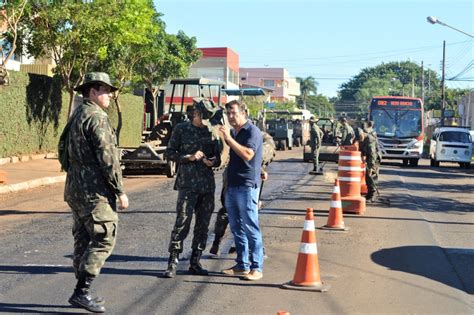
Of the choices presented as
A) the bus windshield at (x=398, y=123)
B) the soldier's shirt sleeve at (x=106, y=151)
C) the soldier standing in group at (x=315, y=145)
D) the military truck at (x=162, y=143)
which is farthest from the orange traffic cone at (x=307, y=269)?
the bus windshield at (x=398, y=123)

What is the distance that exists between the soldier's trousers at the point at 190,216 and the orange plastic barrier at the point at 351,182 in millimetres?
6793

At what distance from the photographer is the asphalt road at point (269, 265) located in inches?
291

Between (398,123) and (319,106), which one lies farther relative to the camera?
(319,106)

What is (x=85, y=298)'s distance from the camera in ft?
22.2

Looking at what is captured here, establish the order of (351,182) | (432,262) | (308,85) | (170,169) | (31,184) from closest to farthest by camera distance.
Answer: (432,262) → (351,182) → (31,184) → (170,169) → (308,85)

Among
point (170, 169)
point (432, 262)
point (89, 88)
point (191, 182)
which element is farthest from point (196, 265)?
point (170, 169)

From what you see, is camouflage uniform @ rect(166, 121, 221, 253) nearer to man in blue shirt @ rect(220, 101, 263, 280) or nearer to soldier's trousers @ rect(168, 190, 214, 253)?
soldier's trousers @ rect(168, 190, 214, 253)

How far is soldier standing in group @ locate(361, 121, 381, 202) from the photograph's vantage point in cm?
1686

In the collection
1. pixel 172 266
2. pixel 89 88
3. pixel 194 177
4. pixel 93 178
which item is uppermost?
pixel 89 88

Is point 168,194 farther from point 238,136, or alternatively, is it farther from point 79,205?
point 79,205

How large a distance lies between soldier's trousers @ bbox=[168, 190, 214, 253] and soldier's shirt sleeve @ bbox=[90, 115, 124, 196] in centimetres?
172

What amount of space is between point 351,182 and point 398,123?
22.1 metres

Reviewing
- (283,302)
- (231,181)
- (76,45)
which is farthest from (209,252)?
(76,45)

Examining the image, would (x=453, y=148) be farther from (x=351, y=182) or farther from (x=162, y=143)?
(x=351, y=182)
